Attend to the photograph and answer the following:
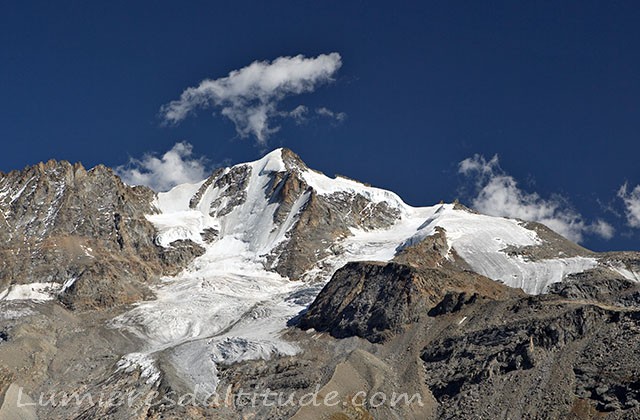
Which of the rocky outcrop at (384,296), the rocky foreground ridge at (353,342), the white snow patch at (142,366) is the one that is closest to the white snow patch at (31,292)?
the rocky foreground ridge at (353,342)

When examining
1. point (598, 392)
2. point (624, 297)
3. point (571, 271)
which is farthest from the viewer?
point (571, 271)

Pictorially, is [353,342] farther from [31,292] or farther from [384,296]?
[31,292]

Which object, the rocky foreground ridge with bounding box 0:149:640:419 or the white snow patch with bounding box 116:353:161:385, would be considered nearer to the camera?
the rocky foreground ridge with bounding box 0:149:640:419

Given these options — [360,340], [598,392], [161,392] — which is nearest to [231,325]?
[360,340]

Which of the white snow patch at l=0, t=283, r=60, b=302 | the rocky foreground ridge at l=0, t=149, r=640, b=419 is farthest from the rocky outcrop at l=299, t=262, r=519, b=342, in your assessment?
the white snow patch at l=0, t=283, r=60, b=302

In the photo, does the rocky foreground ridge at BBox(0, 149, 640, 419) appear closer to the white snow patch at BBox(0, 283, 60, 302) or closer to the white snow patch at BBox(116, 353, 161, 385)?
the white snow patch at BBox(0, 283, 60, 302)

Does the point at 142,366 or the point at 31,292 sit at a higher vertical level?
the point at 31,292

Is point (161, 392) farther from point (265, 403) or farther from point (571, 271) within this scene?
point (571, 271)

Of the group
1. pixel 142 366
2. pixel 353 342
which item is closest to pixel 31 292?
pixel 142 366

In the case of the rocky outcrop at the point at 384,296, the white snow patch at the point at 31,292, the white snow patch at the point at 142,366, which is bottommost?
the white snow patch at the point at 142,366

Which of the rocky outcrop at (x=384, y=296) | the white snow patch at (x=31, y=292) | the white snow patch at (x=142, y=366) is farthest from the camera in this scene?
the white snow patch at (x=31, y=292)

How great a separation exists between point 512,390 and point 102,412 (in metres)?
52.1

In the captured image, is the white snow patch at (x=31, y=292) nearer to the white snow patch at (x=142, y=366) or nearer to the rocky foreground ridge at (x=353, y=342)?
the rocky foreground ridge at (x=353, y=342)

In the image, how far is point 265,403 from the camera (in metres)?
114
